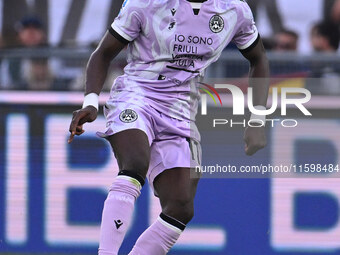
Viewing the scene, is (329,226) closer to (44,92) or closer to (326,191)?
(326,191)

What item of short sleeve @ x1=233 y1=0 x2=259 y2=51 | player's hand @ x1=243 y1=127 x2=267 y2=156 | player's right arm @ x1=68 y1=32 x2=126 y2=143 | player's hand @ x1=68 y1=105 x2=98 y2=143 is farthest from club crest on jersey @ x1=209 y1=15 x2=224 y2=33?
player's hand @ x1=68 y1=105 x2=98 y2=143

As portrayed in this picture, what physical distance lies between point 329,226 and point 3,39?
3.13m

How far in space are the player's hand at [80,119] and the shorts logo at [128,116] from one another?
0.16 metres

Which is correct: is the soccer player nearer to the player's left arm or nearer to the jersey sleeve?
the jersey sleeve

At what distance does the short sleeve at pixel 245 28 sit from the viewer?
18.0 feet

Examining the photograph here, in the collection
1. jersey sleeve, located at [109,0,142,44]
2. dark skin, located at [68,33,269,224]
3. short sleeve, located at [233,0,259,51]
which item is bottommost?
dark skin, located at [68,33,269,224]

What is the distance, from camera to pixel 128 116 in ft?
17.0

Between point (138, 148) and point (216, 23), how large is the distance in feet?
2.97

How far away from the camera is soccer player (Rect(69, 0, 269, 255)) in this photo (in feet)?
17.1

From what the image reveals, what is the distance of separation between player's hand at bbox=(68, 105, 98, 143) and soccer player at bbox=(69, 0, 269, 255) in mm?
20

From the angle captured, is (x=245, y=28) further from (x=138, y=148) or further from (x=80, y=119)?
(x=80, y=119)

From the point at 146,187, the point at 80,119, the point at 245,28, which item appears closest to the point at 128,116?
the point at 80,119

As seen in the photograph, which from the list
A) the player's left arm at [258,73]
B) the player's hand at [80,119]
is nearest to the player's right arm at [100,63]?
the player's hand at [80,119]

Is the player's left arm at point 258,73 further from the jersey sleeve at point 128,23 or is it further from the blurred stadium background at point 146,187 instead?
the blurred stadium background at point 146,187
